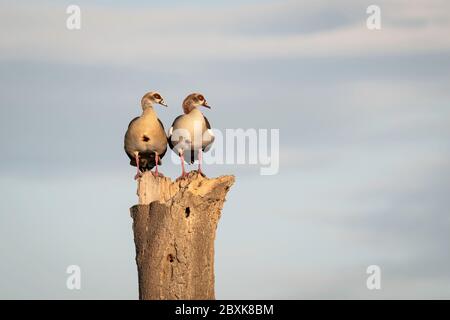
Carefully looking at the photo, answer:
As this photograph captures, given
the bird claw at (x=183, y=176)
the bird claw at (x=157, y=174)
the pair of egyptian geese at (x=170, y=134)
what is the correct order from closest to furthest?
the bird claw at (x=183, y=176) → the bird claw at (x=157, y=174) → the pair of egyptian geese at (x=170, y=134)

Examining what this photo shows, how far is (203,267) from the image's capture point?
3997 cm

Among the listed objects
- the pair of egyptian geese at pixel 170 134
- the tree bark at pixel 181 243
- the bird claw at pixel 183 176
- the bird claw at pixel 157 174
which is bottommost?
the tree bark at pixel 181 243

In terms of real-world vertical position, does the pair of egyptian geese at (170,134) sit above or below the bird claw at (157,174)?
above

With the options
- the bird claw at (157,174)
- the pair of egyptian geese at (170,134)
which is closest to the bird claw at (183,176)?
the bird claw at (157,174)

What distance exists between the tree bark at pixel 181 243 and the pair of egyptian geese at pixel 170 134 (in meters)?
2.18

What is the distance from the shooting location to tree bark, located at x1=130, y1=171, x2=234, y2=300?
3981 cm

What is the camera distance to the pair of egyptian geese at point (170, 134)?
42406 millimetres

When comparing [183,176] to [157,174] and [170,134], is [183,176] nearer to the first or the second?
[157,174]

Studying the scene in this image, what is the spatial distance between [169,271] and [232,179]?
2.35 m

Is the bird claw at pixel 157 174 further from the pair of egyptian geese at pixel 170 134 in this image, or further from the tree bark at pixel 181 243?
the tree bark at pixel 181 243

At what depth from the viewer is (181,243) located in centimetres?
3981
